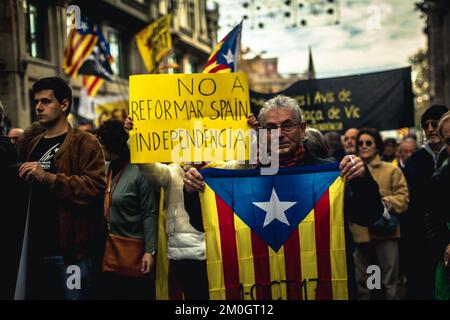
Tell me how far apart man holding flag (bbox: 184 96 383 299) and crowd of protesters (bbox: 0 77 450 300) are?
77 mm

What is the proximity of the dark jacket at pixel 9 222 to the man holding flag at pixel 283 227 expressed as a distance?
3.88ft

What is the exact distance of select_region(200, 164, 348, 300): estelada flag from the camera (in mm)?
3301

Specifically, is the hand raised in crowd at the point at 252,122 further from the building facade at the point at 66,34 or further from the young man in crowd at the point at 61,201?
the building facade at the point at 66,34

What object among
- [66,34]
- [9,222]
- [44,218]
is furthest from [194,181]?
[66,34]

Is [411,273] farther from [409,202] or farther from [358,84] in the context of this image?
[358,84]

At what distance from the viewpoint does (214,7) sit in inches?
1369

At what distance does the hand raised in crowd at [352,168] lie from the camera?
3.16 metres

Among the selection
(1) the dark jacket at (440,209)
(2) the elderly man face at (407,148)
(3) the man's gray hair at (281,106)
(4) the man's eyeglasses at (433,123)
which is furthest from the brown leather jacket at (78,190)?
(2) the elderly man face at (407,148)

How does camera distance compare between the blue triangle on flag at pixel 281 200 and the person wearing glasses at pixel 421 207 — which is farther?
the person wearing glasses at pixel 421 207

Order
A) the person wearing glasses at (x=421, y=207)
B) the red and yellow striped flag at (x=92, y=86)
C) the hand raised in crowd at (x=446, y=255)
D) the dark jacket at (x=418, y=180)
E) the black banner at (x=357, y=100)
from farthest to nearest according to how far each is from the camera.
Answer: the red and yellow striped flag at (x=92, y=86) → the black banner at (x=357, y=100) → the dark jacket at (x=418, y=180) → the person wearing glasses at (x=421, y=207) → the hand raised in crowd at (x=446, y=255)

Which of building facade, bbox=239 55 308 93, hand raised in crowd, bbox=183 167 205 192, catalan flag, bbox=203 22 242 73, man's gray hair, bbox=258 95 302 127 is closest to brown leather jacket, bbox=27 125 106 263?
hand raised in crowd, bbox=183 167 205 192

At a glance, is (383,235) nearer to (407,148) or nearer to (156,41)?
(407,148)

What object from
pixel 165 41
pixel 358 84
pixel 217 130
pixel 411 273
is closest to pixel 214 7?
pixel 165 41

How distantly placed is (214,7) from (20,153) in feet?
104
